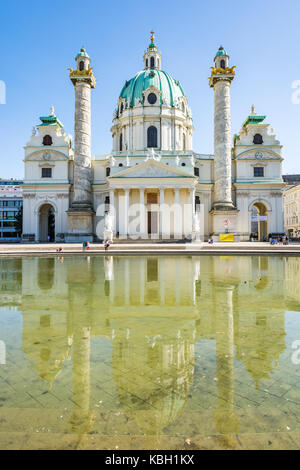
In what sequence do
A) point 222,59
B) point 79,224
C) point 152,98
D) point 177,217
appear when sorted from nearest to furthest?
point 79,224
point 177,217
point 222,59
point 152,98

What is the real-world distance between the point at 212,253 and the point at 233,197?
25.3 m

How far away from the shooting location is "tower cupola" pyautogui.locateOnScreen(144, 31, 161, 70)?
5344cm

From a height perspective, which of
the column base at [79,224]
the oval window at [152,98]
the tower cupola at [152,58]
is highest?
the tower cupola at [152,58]

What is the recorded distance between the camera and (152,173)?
1587 inches

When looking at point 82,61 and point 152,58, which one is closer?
point 82,61

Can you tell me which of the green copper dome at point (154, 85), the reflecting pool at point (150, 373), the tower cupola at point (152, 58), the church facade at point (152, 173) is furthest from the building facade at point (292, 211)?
the reflecting pool at point (150, 373)

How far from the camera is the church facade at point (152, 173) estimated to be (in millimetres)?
40688

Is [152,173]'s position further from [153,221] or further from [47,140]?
[47,140]

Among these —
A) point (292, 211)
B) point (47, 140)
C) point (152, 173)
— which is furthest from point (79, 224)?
point (292, 211)

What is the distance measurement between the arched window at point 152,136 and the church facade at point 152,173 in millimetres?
168

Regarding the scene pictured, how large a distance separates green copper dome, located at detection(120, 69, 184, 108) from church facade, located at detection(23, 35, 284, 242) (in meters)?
0.21

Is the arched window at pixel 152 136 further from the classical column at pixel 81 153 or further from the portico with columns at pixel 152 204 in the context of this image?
the classical column at pixel 81 153

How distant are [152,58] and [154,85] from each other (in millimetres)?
9172

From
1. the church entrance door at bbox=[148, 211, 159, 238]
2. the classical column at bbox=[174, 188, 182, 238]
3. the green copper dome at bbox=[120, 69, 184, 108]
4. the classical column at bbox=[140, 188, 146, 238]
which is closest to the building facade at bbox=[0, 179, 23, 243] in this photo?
the green copper dome at bbox=[120, 69, 184, 108]
